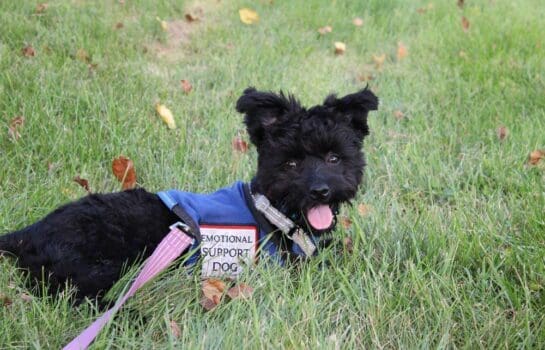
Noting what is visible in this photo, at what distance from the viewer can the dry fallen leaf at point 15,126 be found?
421 cm

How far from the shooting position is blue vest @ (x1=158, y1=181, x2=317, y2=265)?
3.12 m

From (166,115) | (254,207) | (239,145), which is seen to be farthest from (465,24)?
(254,207)

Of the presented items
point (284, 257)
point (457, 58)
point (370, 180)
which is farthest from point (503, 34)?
point (284, 257)

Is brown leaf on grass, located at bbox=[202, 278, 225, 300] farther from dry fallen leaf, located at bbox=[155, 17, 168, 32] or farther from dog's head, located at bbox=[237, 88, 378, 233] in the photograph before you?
dry fallen leaf, located at bbox=[155, 17, 168, 32]

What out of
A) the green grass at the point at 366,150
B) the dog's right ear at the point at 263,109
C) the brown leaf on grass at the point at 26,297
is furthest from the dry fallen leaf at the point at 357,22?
the brown leaf on grass at the point at 26,297

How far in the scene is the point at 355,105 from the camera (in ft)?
10.9

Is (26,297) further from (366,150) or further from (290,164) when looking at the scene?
(366,150)

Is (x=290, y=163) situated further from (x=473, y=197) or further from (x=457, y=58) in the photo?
(x=457, y=58)

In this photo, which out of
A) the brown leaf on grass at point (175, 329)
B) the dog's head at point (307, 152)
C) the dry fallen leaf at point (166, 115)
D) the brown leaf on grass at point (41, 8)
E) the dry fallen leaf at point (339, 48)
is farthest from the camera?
the dry fallen leaf at point (339, 48)

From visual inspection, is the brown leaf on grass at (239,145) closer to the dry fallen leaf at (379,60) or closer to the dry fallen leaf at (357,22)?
the dry fallen leaf at (379,60)

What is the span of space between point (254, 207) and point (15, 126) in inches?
91.0

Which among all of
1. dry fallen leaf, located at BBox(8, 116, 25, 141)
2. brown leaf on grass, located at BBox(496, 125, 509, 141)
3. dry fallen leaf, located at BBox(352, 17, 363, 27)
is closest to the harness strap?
dry fallen leaf, located at BBox(8, 116, 25, 141)

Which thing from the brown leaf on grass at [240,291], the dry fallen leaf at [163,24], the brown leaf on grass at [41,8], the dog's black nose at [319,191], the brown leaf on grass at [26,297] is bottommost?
the brown leaf on grass at [240,291]

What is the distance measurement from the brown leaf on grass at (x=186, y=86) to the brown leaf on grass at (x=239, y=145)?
3.69ft
